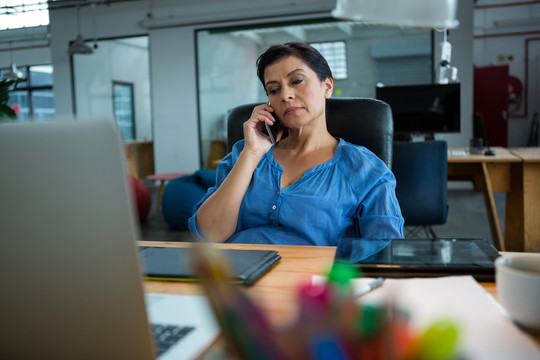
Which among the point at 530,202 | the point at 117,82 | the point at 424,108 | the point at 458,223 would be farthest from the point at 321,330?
the point at 117,82

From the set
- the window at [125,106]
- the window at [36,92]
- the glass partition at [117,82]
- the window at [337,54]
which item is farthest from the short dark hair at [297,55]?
the window at [36,92]

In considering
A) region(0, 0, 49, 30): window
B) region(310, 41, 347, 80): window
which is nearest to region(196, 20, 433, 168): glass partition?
region(310, 41, 347, 80): window

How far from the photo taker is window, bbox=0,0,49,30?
25.2 feet

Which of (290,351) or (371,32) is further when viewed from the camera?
(371,32)

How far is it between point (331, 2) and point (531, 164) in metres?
4.31

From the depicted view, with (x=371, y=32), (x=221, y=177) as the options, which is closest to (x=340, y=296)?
(x=221, y=177)

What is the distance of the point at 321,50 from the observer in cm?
711

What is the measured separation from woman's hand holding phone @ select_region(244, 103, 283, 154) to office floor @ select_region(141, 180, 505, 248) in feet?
7.51

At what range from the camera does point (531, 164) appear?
304 centimetres

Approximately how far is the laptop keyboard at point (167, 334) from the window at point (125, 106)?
32.4 feet

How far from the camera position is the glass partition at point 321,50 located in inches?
267

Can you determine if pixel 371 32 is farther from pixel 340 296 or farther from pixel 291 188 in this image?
pixel 340 296

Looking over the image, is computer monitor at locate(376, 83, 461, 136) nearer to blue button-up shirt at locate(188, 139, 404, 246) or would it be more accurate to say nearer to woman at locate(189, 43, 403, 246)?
woman at locate(189, 43, 403, 246)

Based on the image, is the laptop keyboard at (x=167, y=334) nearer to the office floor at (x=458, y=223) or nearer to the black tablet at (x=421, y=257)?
the black tablet at (x=421, y=257)
